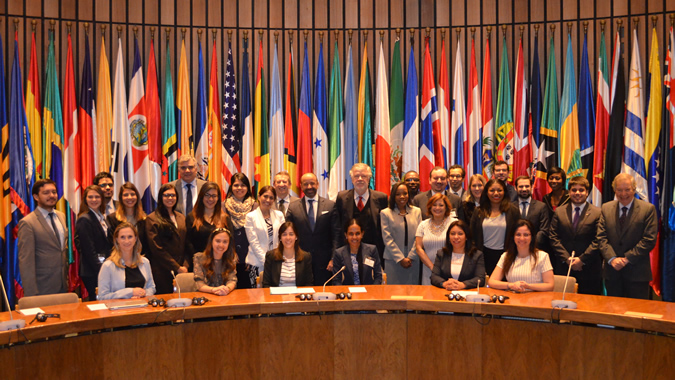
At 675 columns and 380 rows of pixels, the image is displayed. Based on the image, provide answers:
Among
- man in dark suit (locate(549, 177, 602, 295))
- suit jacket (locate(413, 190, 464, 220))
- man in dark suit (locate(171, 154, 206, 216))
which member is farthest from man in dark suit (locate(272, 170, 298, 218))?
man in dark suit (locate(549, 177, 602, 295))

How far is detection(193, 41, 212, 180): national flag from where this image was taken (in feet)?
23.1

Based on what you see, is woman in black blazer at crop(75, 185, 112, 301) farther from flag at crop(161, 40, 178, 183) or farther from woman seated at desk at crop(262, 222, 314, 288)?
flag at crop(161, 40, 178, 183)

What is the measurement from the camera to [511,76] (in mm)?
7422

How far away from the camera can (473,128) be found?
279 inches

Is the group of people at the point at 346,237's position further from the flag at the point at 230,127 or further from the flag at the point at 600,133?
the flag at the point at 230,127

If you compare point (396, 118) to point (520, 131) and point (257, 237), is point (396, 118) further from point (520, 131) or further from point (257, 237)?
point (257, 237)

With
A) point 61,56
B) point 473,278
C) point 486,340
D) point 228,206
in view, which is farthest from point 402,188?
point 61,56

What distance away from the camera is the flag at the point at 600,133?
21.5 ft

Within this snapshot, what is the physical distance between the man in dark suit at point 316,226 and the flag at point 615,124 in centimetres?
302

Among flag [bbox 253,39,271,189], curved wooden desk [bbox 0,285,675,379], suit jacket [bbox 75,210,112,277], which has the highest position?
flag [bbox 253,39,271,189]

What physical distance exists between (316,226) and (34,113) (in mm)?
3393

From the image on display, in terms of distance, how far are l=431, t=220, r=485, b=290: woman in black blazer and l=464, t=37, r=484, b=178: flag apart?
2697mm

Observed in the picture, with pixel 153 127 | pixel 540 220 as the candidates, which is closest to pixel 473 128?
pixel 540 220

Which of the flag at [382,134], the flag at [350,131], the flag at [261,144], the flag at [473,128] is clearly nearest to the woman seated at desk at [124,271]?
the flag at [261,144]
